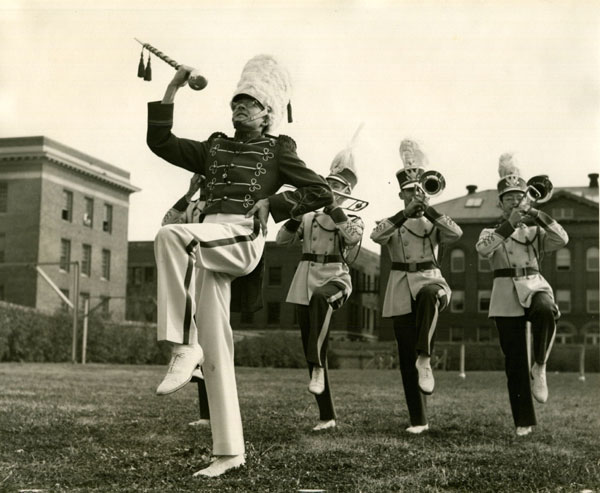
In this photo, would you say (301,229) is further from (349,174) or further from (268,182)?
(268,182)

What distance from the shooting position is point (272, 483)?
5648 millimetres

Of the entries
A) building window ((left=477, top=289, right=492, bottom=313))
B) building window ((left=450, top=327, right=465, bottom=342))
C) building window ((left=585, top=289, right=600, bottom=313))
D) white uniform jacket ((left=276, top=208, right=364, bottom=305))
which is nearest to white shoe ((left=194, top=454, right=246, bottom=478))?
white uniform jacket ((left=276, top=208, right=364, bottom=305))

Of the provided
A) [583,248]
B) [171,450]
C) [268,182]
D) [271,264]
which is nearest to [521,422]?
[171,450]

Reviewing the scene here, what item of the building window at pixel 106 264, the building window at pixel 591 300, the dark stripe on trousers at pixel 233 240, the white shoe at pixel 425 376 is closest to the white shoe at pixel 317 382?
the white shoe at pixel 425 376

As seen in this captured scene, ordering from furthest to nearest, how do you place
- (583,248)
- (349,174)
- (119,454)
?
1. (583,248)
2. (349,174)
3. (119,454)

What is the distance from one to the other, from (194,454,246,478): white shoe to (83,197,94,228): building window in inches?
1140

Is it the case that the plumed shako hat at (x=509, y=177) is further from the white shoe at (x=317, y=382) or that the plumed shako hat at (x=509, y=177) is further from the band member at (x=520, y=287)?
the white shoe at (x=317, y=382)

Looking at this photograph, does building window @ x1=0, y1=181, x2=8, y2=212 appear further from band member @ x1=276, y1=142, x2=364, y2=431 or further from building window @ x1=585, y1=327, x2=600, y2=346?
building window @ x1=585, y1=327, x2=600, y2=346

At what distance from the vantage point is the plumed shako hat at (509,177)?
897 centimetres

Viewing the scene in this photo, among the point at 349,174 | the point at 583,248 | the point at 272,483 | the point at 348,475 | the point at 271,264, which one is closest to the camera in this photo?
the point at 272,483

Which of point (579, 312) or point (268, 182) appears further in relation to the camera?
point (579, 312)

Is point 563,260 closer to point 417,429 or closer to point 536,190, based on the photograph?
point 536,190

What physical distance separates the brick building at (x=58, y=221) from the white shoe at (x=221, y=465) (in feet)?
62.7

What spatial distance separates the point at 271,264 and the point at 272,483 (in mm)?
18198
